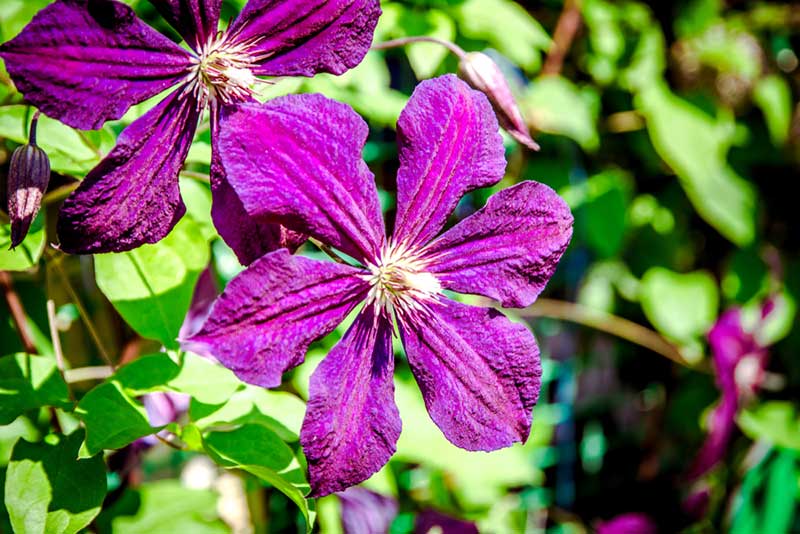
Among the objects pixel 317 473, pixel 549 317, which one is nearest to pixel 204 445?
pixel 317 473

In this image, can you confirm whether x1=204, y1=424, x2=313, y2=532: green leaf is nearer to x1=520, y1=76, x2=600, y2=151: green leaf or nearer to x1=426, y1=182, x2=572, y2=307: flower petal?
x1=426, y1=182, x2=572, y2=307: flower petal

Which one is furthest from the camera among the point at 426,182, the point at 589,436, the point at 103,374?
the point at 589,436

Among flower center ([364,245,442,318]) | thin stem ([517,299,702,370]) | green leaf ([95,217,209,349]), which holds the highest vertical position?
flower center ([364,245,442,318])

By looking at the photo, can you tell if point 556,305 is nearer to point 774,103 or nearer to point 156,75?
point 774,103

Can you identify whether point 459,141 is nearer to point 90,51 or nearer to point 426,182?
point 426,182

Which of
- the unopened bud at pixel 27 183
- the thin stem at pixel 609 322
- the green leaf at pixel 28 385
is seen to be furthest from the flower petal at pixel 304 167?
the thin stem at pixel 609 322

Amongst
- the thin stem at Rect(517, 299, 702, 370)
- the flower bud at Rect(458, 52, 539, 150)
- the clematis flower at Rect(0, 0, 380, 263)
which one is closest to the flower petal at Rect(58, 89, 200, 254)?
the clematis flower at Rect(0, 0, 380, 263)
